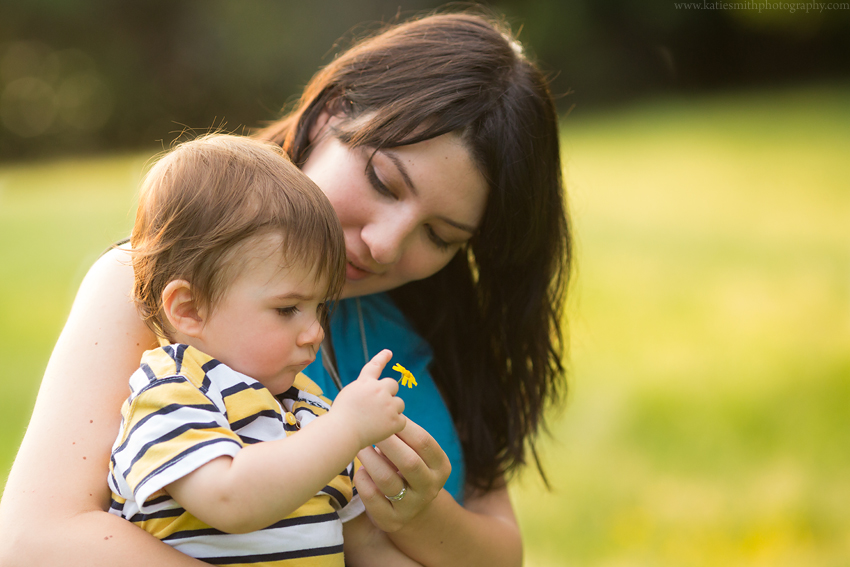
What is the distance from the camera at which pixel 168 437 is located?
3.53 ft

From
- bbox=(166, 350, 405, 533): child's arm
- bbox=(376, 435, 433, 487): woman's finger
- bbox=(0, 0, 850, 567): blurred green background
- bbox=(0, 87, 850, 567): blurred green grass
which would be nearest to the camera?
bbox=(166, 350, 405, 533): child's arm

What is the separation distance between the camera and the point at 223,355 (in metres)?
1.23

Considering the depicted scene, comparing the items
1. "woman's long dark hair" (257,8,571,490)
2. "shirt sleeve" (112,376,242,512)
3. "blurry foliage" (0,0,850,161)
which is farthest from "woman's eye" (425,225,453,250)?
"blurry foliage" (0,0,850,161)

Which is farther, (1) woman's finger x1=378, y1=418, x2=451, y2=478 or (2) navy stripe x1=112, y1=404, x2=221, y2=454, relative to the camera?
(1) woman's finger x1=378, y1=418, x2=451, y2=478

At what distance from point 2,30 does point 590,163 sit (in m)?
11.5

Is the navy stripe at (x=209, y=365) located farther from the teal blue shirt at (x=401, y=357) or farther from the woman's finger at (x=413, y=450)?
the teal blue shirt at (x=401, y=357)

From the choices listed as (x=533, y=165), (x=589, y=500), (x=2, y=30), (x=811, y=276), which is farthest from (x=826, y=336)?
(x=2, y=30)

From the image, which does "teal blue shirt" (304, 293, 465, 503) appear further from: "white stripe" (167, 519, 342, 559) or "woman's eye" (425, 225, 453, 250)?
"white stripe" (167, 519, 342, 559)

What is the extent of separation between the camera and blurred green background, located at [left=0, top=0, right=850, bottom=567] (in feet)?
12.1

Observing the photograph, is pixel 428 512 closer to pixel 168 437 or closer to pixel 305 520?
pixel 305 520

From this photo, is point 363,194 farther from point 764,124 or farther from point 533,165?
point 764,124

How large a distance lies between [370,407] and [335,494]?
288mm

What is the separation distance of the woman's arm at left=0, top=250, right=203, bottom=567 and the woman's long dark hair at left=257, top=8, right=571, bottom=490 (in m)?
0.65

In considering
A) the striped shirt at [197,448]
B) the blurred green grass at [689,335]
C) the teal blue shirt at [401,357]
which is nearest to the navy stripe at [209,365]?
the striped shirt at [197,448]
